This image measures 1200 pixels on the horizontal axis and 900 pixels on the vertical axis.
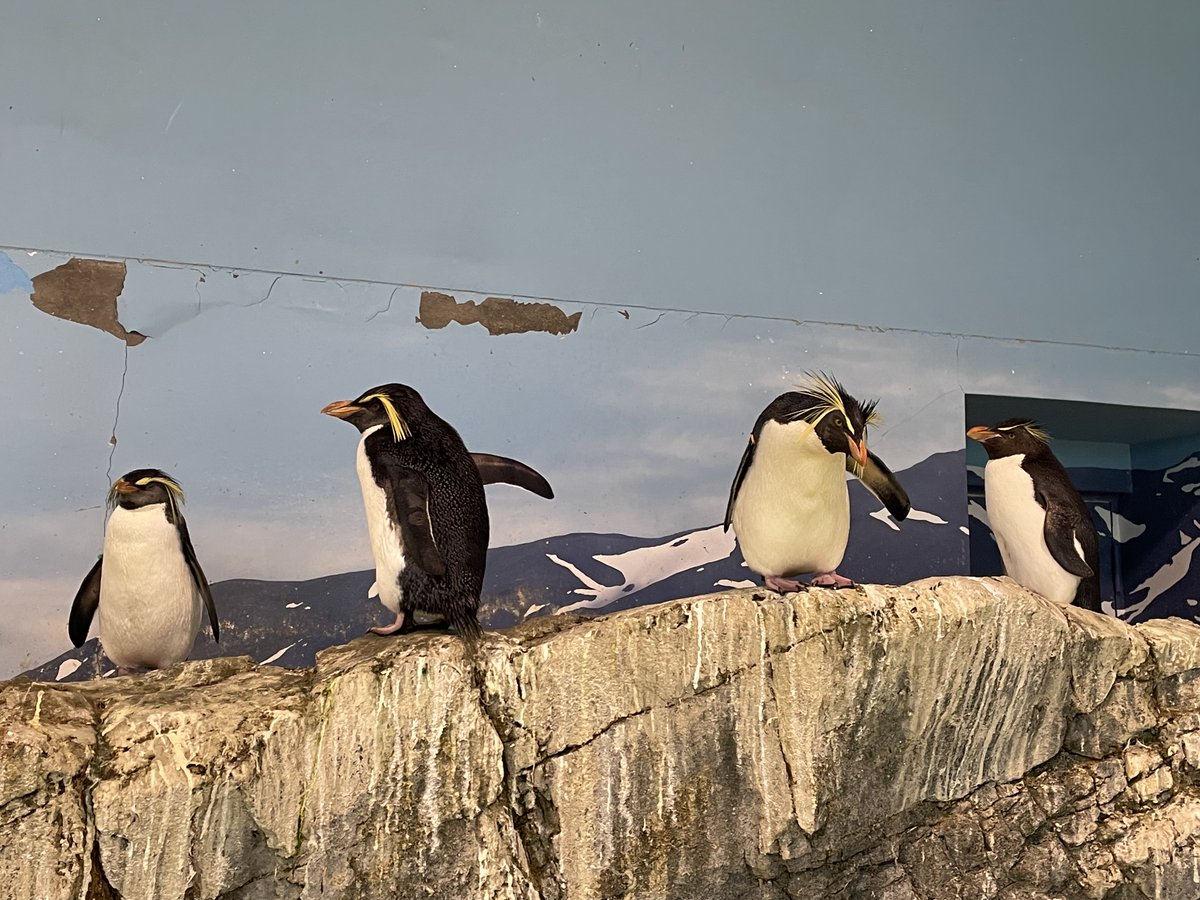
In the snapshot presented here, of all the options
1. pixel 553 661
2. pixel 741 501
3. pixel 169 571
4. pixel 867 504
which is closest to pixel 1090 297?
pixel 867 504

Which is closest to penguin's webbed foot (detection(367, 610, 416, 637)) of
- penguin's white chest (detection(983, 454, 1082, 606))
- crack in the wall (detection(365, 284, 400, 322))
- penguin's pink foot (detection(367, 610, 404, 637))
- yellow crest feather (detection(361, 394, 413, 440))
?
penguin's pink foot (detection(367, 610, 404, 637))

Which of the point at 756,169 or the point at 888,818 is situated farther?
the point at 756,169

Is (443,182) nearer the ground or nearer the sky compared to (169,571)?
nearer the sky

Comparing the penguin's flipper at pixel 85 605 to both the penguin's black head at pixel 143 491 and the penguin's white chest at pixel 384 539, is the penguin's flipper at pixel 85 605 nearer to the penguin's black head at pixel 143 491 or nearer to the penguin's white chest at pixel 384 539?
the penguin's black head at pixel 143 491

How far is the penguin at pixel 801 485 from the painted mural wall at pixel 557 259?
1020 millimetres

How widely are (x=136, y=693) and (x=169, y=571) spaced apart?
0.44m

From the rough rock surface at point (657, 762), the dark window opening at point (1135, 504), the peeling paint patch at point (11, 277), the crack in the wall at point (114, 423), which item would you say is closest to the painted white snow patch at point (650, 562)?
the rough rock surface at point (657, 762)

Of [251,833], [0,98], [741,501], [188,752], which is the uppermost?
[0,98]

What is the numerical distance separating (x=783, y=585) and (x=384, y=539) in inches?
34.5

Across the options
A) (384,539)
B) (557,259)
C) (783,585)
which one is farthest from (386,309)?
(783,585)

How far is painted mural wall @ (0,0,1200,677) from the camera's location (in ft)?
10.3

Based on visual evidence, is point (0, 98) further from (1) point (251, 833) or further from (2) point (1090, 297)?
(2) point (1090, 297)

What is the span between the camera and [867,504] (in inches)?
154

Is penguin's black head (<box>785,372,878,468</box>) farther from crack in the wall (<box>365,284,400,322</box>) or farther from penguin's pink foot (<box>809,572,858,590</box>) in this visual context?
crack in the wall (<box>365,284,400,322</box>)
